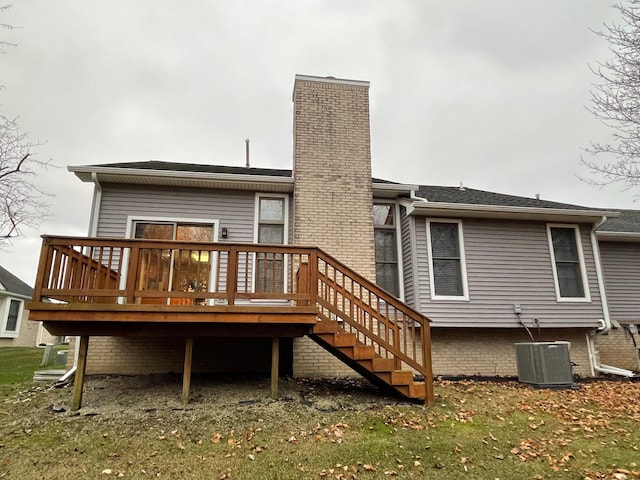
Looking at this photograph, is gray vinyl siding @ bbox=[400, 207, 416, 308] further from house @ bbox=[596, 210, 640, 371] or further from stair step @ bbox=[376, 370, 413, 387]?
house @ bbox=[596, 210, 640, 371]

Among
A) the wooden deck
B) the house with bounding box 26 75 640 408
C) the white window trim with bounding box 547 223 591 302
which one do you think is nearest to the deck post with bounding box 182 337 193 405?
the wooden deck

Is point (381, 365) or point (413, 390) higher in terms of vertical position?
point (381, 365)

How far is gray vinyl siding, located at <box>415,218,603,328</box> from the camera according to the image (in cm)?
798

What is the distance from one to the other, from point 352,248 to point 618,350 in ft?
23.0

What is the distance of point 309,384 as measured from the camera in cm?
655

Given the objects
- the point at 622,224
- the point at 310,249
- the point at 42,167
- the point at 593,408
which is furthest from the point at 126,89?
the point at 622,224

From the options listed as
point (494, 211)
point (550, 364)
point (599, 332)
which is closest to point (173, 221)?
point (494, 211)

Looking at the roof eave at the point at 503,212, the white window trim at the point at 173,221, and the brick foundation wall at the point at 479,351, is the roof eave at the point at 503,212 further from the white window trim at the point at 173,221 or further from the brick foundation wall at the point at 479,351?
the white window trim at the point at 173,221

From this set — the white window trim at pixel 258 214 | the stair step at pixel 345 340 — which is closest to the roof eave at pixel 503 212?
the white window trim at pixel 258 214

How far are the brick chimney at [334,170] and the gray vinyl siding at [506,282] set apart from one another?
1389 mm

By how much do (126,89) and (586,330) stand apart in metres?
14.9

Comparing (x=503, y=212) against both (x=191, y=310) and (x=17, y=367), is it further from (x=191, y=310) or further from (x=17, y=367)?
(x=17, y=367)

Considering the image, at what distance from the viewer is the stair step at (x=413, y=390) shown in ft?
17.9

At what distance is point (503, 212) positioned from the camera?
834 centimetres
